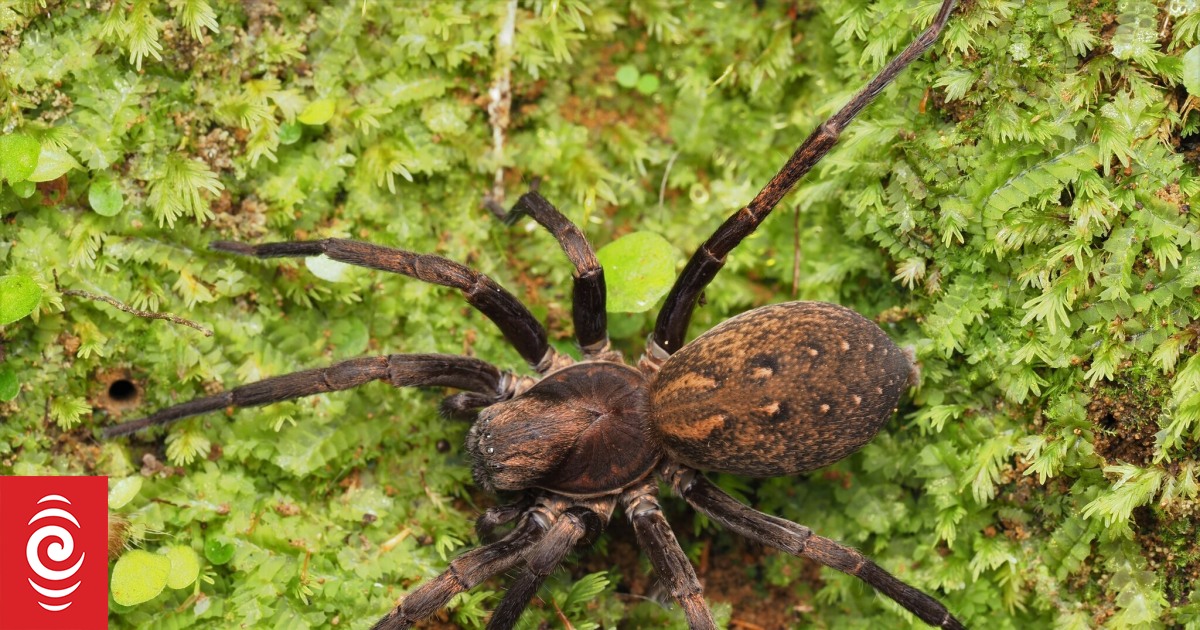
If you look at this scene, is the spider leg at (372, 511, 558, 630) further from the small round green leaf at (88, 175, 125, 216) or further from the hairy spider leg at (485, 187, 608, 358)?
the small round green leaf at (88, 175, 125, 216)

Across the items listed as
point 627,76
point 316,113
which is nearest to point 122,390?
point 316,113

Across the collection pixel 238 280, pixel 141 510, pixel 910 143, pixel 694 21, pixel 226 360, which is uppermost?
pixel 694 21

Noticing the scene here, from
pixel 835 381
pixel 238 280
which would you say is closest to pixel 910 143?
pixel 835 381

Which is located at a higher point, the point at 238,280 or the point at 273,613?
the point at 238,280

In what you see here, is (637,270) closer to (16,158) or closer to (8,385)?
(16,158)

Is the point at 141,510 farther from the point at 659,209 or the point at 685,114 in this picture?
the point at 685,114

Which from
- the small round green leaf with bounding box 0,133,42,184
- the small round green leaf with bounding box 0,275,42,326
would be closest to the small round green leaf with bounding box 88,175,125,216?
the small round green leaf with bounding box 0,133,42,184

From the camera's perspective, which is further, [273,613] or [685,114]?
[685,114]
